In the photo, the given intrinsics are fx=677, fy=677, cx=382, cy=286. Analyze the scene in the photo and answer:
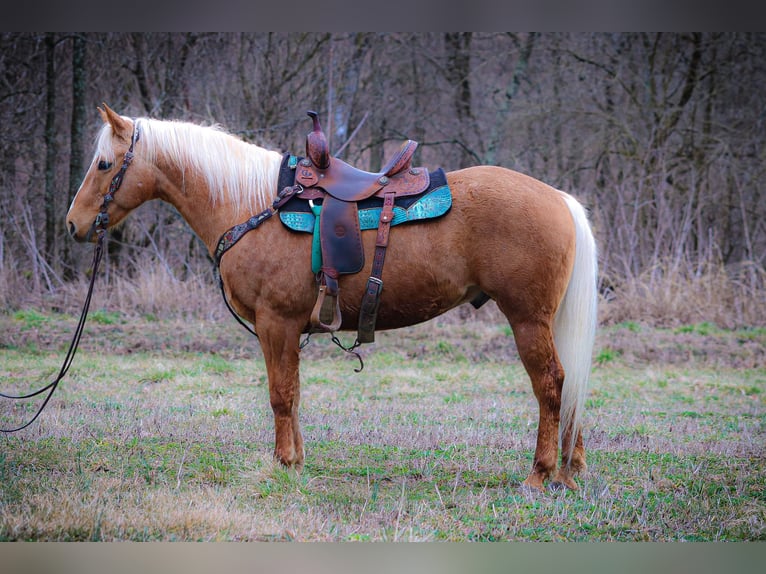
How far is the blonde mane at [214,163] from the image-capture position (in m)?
3.93

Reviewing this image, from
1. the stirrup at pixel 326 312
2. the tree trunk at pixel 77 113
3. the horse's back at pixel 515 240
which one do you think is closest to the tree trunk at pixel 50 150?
the tree trunk at pixel 77 113

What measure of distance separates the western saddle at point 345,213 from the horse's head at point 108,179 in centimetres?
95

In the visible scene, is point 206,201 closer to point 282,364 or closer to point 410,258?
point 282,364

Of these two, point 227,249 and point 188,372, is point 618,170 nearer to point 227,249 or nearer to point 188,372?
point 188,372

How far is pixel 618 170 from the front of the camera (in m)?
10.4

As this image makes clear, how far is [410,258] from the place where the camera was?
3727 millimetres

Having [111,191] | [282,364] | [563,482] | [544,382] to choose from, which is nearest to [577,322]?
[544,382]

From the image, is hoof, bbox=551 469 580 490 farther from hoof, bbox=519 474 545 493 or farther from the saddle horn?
the saddle horn

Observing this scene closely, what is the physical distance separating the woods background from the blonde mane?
5355 millimetres

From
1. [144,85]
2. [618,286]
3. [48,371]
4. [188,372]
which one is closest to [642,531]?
[188,372]

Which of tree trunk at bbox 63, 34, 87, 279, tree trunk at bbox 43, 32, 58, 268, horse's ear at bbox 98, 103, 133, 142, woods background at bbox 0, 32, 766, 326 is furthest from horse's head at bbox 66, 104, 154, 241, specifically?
tree trunk at bbox 43, 32, 58, 268

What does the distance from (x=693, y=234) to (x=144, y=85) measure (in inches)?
335

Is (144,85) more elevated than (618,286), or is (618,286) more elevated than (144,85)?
(144,85)

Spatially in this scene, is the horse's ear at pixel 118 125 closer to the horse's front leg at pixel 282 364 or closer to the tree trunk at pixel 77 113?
the horse's front leg at pixel 282 364
